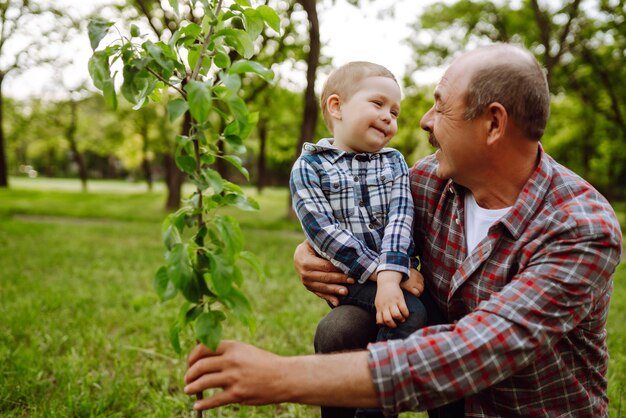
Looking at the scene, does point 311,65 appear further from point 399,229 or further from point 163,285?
point 163,285

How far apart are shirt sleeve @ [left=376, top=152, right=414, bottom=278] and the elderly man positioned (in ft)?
0.47

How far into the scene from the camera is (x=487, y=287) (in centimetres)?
174

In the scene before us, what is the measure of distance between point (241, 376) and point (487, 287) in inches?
37.8

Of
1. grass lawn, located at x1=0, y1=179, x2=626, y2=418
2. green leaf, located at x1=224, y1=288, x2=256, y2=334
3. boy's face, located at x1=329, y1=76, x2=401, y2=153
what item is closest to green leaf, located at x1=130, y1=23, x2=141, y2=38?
green leaf, located at x1=224, y1=288, x2=256, y2=334

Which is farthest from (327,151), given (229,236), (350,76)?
(229,236)

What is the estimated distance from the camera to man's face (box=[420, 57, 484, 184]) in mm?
1793

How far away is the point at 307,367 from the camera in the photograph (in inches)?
51.2

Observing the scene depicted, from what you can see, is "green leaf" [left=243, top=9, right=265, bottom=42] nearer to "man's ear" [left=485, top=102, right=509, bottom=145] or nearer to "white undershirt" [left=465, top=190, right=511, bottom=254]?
"man's ear" [left=485, top=102, right=509, bottom=145]

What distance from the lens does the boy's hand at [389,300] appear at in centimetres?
178

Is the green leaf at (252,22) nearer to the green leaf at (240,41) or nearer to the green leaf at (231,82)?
the green leaf at (240,41)

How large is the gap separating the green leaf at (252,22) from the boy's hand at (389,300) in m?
1.01

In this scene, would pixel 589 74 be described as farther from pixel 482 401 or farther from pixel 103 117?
pixel 103 117

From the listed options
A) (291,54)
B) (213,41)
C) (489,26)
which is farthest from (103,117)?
(213,41)

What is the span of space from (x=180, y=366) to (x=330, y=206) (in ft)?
6.44
